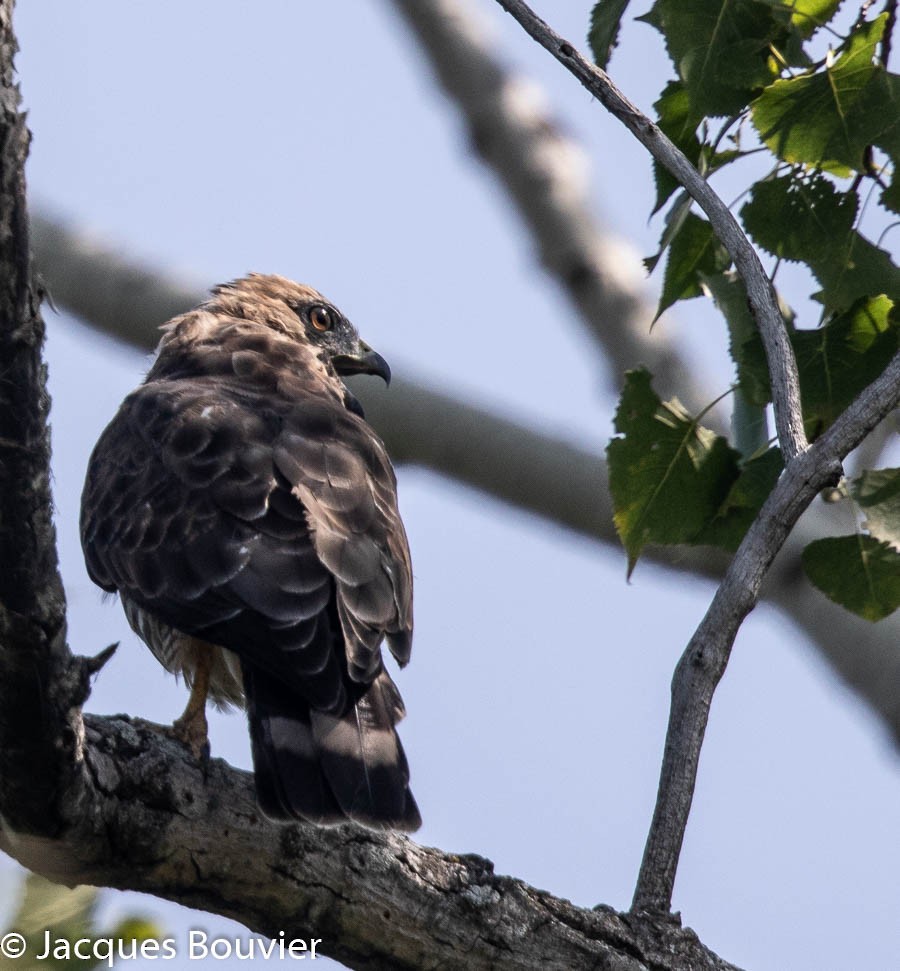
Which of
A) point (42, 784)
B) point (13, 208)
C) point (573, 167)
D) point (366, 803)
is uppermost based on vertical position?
point (573, 167)

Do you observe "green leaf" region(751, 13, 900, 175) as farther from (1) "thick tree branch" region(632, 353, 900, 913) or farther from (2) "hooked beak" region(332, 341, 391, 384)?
(2) "hooked beak" region(332, 341, 391, 384)

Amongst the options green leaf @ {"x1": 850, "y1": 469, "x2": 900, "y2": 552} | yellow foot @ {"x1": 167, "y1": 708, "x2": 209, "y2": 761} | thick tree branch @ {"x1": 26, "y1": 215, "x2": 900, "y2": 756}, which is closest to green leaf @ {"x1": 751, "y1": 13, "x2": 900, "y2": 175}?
green leaf @ {"x1": 850, "y1": 469, "x2": 900, "y2": 552}

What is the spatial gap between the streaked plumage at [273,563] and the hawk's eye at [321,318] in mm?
1115

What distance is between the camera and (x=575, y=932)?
3.53 meters

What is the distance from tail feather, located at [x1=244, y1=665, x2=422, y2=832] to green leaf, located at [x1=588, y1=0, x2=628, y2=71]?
5.69 feet

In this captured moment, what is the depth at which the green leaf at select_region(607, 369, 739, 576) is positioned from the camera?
12.4ft

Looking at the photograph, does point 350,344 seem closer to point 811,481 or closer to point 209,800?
point 209,800

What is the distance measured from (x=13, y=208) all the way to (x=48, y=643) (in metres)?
0.90

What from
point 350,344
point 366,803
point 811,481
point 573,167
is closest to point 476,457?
point 350,344

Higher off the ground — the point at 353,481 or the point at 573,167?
the point at 573,167

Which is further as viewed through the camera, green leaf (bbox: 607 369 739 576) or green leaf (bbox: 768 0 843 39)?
green leaf (bbox: 607 369 739 576)

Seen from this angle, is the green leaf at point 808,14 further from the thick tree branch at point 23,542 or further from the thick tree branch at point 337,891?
the thick tree branch at point 337,891

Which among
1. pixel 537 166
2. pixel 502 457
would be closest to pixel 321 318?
pixel 502 457

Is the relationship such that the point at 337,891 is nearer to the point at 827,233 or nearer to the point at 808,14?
the point at 827,233
